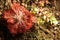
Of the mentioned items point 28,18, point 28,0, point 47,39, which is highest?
point 28,0

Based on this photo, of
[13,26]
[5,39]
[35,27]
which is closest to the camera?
[13,26]

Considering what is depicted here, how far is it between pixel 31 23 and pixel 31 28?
180 millimetres

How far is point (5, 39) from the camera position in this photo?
3510 mm

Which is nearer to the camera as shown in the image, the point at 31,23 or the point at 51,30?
the point at 31,23

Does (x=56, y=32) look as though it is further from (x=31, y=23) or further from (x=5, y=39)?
(x=5, y=39)

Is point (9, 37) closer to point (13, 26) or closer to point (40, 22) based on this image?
point (13, 26)

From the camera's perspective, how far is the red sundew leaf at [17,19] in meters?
3.31

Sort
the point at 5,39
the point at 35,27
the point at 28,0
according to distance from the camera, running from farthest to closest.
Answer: the point at 28,0
the point at 35,27
the point at 5,39

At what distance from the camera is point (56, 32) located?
12.9 ft

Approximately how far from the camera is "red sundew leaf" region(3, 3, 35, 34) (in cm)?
331

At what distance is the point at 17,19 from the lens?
334cm

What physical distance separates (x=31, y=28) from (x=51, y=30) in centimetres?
52

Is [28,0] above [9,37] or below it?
above

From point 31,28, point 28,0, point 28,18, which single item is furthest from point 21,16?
point 28,0
